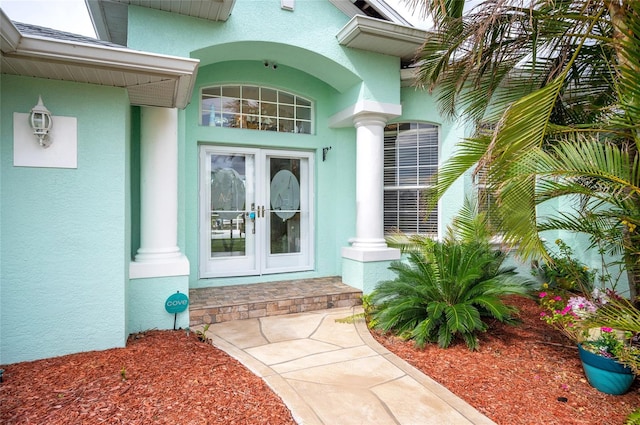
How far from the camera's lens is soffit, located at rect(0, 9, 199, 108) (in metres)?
3.08

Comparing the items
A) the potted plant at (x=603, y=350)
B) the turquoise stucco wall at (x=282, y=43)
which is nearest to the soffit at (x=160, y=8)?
the turquoise stucco wall at (x=282, y=43)

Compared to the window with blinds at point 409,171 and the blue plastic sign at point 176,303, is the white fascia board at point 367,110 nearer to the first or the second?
the window with blinds at point 409,171

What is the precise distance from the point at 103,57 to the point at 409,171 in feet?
18.3

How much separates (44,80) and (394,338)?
4836 mm

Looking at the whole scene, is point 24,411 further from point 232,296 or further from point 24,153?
point 232,296

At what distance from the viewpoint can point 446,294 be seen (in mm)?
4488

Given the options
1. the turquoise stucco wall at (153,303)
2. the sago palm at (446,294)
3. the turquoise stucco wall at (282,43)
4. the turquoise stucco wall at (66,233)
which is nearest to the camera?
the turquoise stucco wall at (66,233)

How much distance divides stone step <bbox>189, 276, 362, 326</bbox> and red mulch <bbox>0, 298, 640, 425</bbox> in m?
0.75

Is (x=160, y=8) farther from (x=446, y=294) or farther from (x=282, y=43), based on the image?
(x=446, y=294)

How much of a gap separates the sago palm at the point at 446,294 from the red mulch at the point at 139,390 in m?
2.05

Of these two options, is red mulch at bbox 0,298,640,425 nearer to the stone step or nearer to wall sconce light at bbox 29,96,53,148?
the stone step

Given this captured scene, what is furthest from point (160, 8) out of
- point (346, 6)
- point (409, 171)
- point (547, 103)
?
point (409, 171)

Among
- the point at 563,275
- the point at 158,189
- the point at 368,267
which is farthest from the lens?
the point at 563,275

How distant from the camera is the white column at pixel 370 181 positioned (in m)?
6.38
